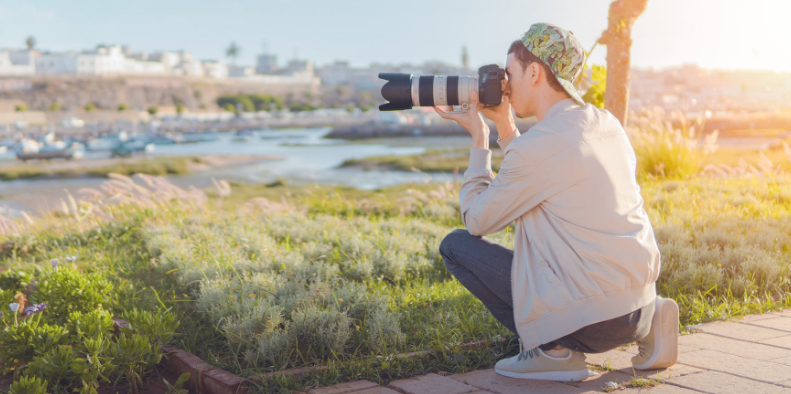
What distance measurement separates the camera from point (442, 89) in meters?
2.22

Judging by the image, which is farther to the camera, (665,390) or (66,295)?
(66,295)

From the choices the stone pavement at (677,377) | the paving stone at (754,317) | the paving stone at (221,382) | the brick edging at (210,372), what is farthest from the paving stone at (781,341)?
the paving stone at (221,382)

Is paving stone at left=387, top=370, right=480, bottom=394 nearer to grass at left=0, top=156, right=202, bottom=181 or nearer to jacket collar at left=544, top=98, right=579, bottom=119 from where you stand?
jacket collar at left=544, top=98, right=579, bottom=119

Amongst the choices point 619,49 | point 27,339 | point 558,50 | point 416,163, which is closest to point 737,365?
point 558,50

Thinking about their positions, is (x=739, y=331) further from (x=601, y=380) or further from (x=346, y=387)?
(x=346, y=387)

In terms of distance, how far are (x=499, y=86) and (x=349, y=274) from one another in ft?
5.28

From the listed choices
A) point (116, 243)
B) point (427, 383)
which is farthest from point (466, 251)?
point (116, 243)

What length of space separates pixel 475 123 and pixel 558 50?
42cm

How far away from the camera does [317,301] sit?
2.66 meters

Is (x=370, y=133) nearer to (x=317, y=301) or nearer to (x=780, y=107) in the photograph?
(x=780, y=107)

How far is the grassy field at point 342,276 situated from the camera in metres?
2.38

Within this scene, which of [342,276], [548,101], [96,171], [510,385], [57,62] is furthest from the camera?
[57,62]

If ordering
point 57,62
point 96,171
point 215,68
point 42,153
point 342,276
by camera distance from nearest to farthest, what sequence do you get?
point 342,276 → point 96,171 → point 42,153 → point 57,62 → point 215,68

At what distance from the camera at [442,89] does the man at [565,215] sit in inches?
4.0
